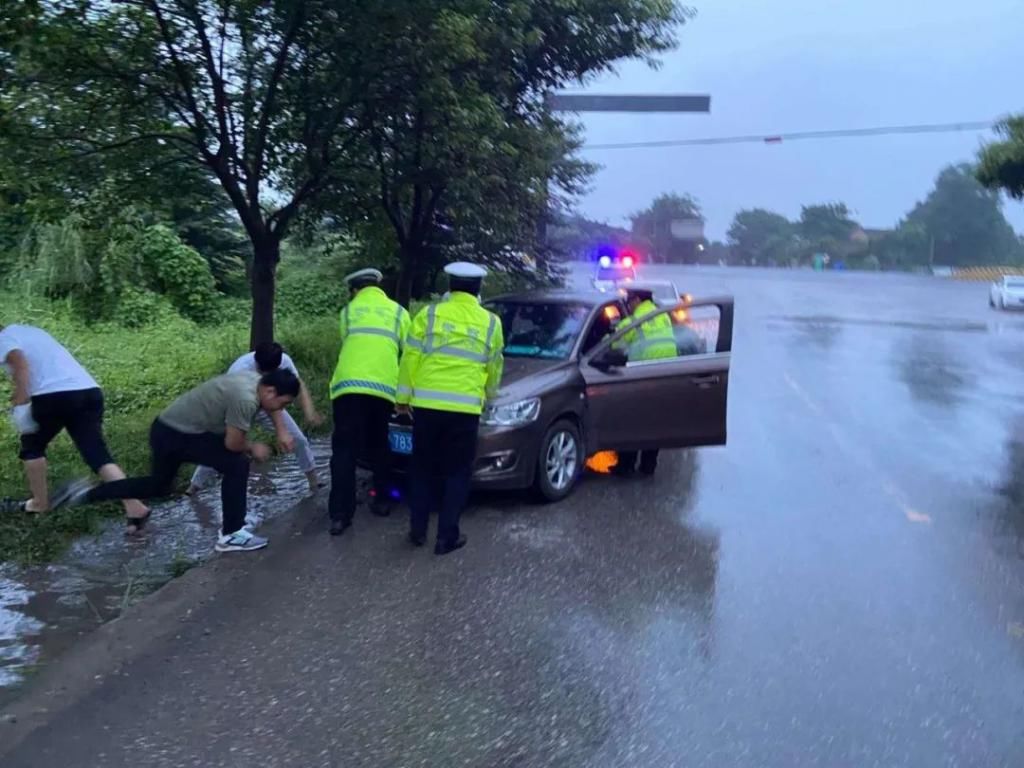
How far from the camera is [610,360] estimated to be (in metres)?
8.02

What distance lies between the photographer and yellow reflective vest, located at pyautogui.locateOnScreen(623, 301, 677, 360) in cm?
840

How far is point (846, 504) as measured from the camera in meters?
7.80

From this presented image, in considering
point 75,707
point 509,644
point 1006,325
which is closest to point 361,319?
point 509,644

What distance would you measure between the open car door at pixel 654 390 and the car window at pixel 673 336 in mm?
11

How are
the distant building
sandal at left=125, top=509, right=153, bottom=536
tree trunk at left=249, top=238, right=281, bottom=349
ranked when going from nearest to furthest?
1. sandal at left=125, top=509, right=153, bottom=536
2. tree trunk at left=249, top=238, right=281, bottom=349
3. the distant building

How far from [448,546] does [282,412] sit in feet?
4.62

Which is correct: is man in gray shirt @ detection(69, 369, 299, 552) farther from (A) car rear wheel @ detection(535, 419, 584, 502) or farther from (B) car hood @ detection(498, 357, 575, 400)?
(A) car rear wheel @ detection(535, 419, 584, 502)

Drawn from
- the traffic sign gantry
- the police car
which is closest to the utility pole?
the traffic sign gantry

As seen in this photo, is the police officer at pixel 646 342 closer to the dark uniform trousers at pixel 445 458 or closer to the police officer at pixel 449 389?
the police officer at pixel 449 389

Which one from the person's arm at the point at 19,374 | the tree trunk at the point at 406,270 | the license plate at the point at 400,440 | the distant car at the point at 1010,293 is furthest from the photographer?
the distant car at the point at 1010,293

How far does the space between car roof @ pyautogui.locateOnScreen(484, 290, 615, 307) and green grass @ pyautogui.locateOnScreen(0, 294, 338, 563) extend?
10.1ft

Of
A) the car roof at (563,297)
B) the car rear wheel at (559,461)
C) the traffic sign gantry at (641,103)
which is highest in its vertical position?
the traffic sign gantry at (641,103)

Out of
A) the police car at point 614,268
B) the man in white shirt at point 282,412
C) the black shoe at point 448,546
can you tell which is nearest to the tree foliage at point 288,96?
the man in white shirt at point 282,412

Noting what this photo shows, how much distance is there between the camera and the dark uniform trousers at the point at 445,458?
21.0 ft
